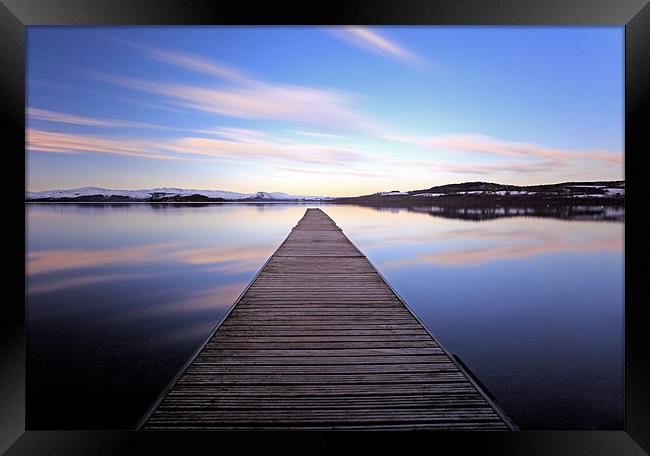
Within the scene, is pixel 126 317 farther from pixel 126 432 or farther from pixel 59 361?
pixel 126 432

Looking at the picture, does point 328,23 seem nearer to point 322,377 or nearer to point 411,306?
point 322,377

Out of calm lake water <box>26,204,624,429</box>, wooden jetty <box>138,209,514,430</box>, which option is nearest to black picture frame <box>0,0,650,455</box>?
wooden jetty <box>138,209,514,430</box>

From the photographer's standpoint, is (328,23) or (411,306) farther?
(411,306)

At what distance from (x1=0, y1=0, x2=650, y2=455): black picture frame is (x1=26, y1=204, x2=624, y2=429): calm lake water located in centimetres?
112

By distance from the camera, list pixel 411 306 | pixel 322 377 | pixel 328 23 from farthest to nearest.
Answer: pixel 411 306 < pixel 322 377 < pixel 328 23

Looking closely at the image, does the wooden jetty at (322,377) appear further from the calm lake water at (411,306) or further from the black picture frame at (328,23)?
the calm lake water at (411,306)

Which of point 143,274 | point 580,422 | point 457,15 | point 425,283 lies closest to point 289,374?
point 457,15

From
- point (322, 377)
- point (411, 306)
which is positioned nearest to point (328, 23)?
point (322, 377)

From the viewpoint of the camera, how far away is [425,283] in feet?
25.3

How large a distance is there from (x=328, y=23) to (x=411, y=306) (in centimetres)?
495

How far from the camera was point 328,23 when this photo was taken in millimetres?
1834

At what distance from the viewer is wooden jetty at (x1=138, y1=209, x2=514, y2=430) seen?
1.75 meters

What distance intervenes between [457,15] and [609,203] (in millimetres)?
50611

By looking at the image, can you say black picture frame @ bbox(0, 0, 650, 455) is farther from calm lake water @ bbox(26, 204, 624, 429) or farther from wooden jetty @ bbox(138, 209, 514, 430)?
calm lake water @ bbox(26, 204, 624, 429)
